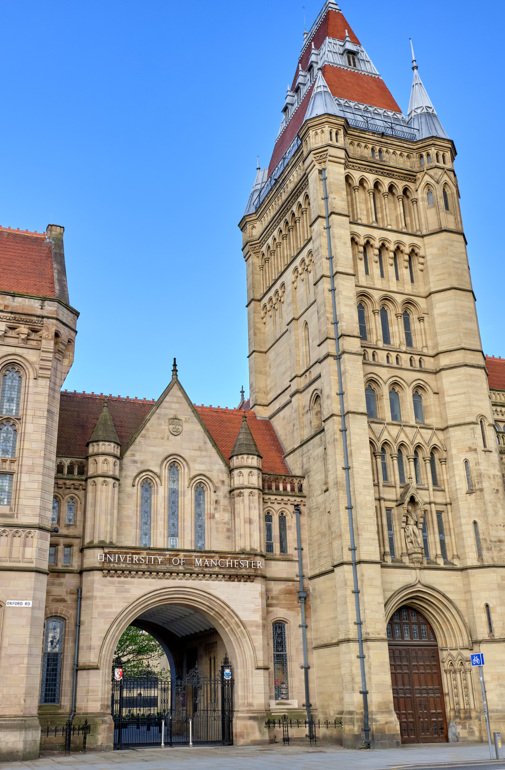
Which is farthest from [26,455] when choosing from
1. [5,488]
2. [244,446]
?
[244,446]

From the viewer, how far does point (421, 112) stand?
44188mm

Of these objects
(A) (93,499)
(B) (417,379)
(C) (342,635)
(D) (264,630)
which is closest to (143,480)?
(A) (93,499)

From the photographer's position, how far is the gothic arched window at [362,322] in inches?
1494

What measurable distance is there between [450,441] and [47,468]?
723 inches

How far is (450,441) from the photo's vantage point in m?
36.4

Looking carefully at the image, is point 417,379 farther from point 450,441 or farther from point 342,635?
point 342,635

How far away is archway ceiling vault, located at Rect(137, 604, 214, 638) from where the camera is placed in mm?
34781

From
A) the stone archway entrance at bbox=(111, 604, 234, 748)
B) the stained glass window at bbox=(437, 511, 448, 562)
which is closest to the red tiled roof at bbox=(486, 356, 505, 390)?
the stained glass window at bbox=(437, 511, 448, 562)

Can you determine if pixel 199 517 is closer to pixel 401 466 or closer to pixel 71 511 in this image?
pixel 71 511

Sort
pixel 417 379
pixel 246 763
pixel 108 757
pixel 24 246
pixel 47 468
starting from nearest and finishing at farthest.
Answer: pixel 246 763 < pixel 108 757 < pixel 47 468 < pixel 24 246 < pixel 417 379

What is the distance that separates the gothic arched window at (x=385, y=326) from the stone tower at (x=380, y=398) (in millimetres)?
115

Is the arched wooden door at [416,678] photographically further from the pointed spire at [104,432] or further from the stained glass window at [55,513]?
the stained glass window at [55,513]

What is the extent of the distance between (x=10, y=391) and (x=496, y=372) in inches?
1139

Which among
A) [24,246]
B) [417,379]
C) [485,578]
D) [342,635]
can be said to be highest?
[24,246]
